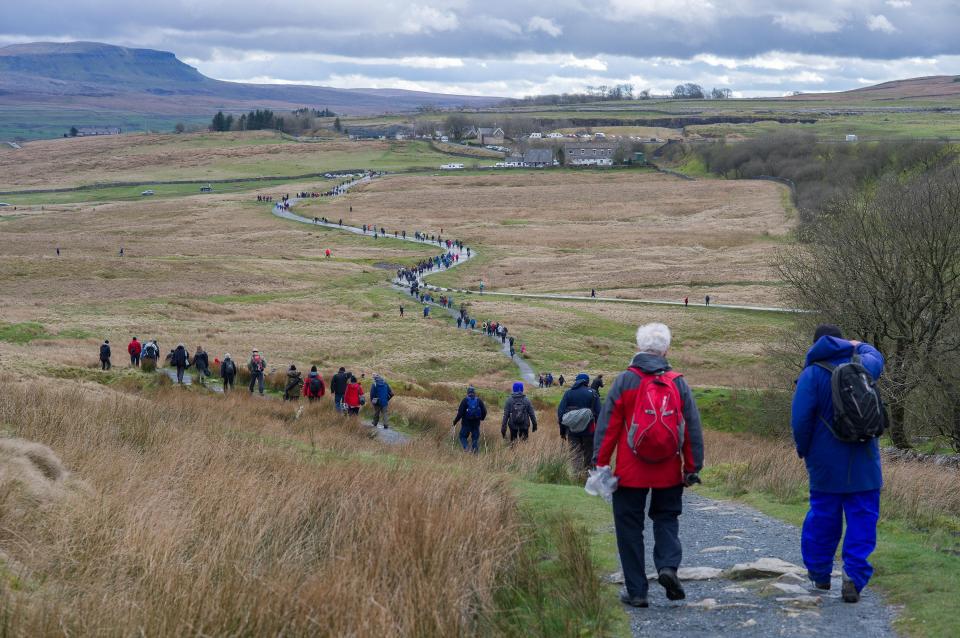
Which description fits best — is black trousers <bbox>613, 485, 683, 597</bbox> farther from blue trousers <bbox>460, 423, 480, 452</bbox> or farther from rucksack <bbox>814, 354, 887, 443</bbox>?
blue trousers <bbox>460, 423, 480, 452</bbox>

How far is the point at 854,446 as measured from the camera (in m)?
7.05

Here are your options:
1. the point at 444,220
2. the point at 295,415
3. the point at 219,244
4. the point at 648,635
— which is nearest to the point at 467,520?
the point at 648,635

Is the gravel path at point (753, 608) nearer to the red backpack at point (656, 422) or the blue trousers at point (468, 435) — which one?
the red backpack at point (656, 422)

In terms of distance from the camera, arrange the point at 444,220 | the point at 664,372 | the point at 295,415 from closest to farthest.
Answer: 1. the point at 664,372
2. the point at 295,415
3. the point at 444,220

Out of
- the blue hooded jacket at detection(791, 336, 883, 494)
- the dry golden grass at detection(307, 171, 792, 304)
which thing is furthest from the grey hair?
the dry golden grass at detection(307, 171, 792, 304)

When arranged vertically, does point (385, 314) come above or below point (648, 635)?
below

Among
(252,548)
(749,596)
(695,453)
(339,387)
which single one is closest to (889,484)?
(749,596)

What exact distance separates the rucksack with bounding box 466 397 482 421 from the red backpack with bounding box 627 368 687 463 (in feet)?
32.0

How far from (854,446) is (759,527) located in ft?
9.35

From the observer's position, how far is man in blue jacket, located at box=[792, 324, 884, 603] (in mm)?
7039

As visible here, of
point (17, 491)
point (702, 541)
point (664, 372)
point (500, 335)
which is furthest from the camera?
point (500, 335)

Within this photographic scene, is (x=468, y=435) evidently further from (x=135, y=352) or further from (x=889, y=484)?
(x=135, y=352)

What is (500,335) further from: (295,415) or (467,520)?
(467,520)

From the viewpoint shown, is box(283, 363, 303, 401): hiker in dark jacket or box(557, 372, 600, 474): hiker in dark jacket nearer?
box(557, 372, 600, 474): hiker in dark jacket
